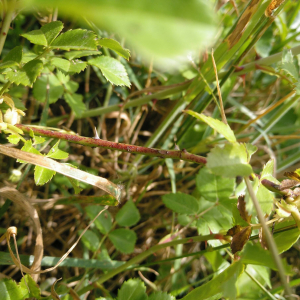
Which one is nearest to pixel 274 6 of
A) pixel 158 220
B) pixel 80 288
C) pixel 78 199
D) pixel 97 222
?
pixel 78 199

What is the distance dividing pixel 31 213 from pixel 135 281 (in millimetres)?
394

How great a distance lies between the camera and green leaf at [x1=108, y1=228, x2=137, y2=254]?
1116mm

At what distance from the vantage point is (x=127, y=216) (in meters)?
1.16

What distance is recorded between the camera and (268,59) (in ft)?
3.63

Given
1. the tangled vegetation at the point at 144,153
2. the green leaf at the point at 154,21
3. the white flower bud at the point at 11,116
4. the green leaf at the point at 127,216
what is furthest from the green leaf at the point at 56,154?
the green leaf at the point at 154,21

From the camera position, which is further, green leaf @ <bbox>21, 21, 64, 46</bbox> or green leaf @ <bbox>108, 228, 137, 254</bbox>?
green leaf @ <bbox>108, 228, 137, 254</bbox>

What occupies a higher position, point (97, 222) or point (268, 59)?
point (268, 59)


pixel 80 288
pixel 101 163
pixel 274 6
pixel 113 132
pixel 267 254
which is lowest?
pixel 80 288

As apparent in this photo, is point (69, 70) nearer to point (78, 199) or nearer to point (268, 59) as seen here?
point (78, 199)

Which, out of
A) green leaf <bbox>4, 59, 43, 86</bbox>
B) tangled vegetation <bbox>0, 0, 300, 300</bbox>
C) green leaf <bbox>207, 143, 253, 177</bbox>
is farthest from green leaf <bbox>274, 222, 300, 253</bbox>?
green leaf <bbox>4, 59, 43, 86</bbox>

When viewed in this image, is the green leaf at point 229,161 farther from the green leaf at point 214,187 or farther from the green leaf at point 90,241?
the green leaf at point 90,241

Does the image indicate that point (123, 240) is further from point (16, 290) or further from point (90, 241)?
point (16, 290)

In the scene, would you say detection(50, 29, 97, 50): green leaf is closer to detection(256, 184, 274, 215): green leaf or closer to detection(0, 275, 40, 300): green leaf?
detection(256, 184, 274, 215): green leaf

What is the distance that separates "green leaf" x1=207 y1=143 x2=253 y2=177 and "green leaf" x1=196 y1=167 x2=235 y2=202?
0.50 metres
